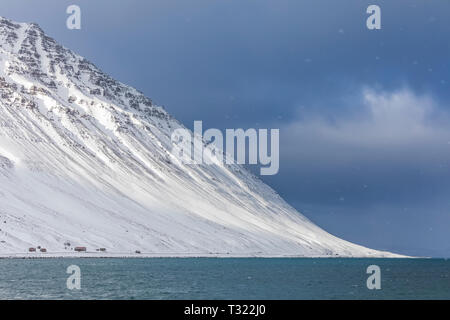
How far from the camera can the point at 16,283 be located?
304ft

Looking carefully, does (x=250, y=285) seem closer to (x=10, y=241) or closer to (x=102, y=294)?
(x=102, y=294)

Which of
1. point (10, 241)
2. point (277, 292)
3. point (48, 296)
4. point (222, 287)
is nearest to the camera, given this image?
point (48, 296)
